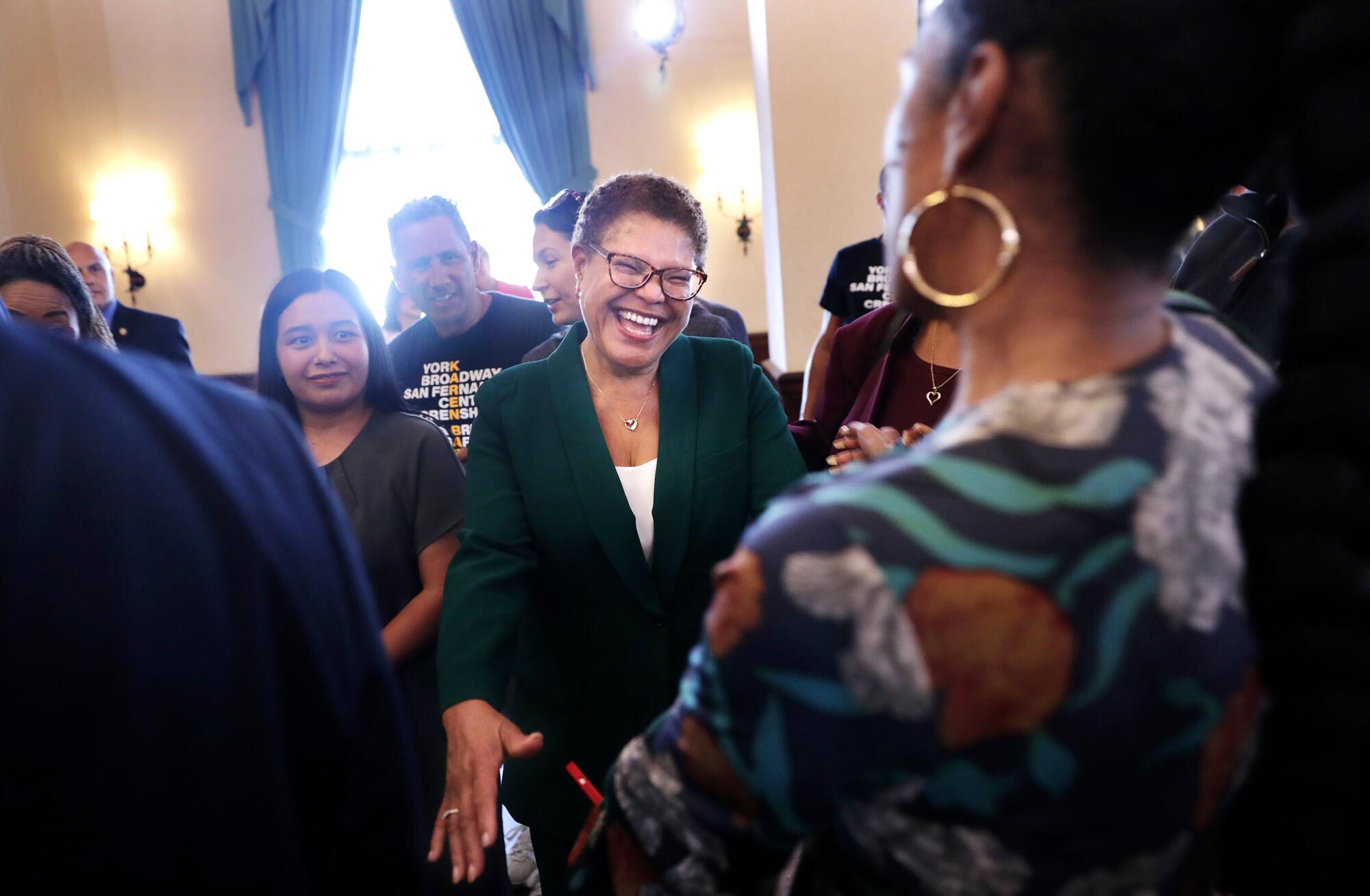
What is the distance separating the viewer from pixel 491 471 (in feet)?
4.97

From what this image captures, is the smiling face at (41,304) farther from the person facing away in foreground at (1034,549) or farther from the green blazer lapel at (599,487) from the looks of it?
the person facing away in foreground at (1034,549)

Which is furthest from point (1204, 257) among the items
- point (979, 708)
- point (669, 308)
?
point (979, 708)

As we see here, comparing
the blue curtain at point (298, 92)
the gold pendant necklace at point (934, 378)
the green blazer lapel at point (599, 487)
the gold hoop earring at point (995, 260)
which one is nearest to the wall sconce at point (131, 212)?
the blue curtain at point (298, 92)

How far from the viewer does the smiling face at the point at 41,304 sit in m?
2.26

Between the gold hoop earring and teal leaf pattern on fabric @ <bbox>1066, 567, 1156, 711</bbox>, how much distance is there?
21cm

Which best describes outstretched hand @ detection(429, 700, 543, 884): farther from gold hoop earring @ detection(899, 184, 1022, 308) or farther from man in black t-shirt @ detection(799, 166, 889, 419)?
man in black t-shirt @ detection(799, 166, 889, 419)

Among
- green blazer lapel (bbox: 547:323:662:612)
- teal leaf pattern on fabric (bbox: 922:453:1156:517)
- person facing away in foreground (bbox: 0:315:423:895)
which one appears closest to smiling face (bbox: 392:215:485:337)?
green blazer lapel (bbox: 547:323:662:612)

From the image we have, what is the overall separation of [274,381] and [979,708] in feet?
6.02

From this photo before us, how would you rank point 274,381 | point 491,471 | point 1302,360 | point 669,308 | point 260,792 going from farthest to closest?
point 274,381 → point 669,308 → point 491,471 → point 260,792 → point 1302,360

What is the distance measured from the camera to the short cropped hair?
9.53 ft

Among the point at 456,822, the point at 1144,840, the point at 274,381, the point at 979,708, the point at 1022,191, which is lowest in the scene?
the point at 456,822

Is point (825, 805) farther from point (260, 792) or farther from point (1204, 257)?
point (1204, 257)

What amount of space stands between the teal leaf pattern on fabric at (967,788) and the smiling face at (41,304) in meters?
2.44

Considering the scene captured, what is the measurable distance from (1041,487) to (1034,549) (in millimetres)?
39
